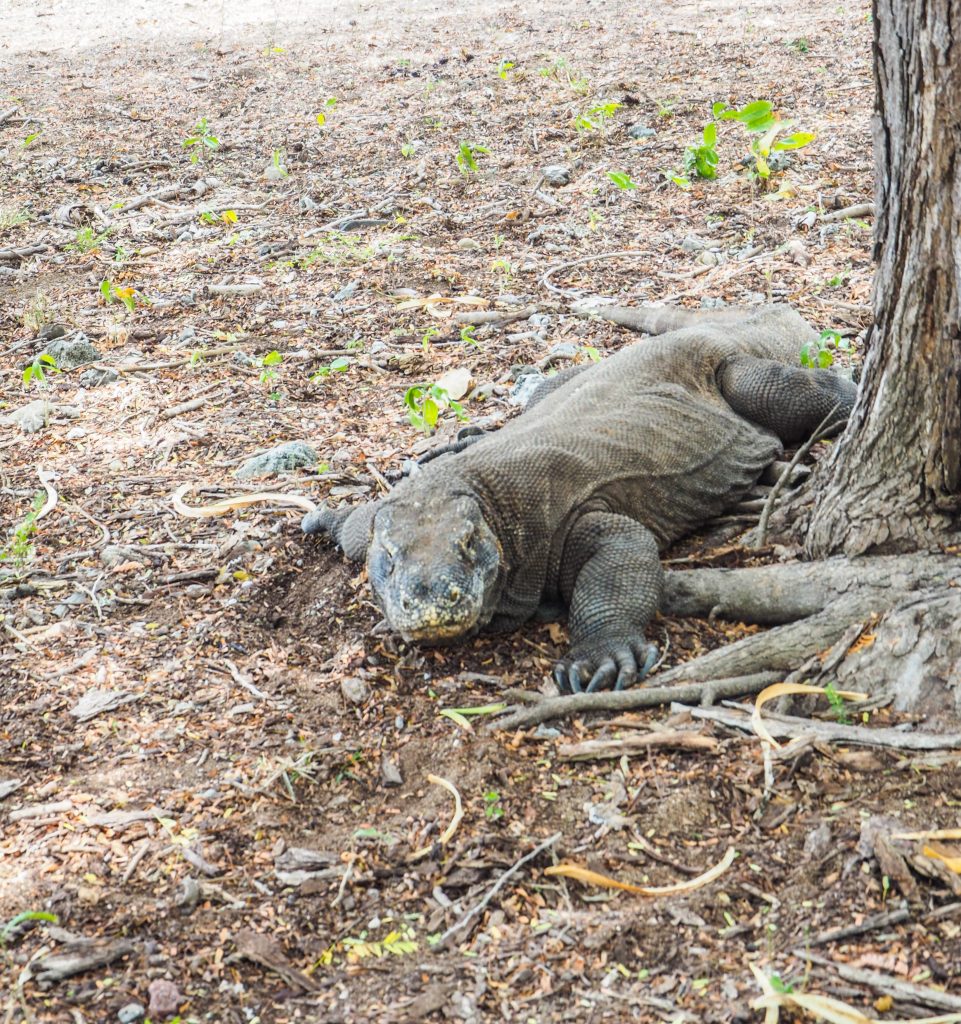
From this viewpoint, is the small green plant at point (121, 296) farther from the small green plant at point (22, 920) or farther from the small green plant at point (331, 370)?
the small green plant at point (22, 920)

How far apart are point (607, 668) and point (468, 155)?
6092 mm

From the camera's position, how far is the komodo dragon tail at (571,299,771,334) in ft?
20.2

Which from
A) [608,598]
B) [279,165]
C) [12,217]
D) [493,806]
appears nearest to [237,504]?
[608,598]

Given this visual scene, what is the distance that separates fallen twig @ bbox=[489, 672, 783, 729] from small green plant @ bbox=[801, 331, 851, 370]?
217 centimetres

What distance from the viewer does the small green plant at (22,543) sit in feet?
15.7

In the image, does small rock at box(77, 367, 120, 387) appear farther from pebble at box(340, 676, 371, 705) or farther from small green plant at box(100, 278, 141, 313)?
pebble at box(340, 676, 371, 705)

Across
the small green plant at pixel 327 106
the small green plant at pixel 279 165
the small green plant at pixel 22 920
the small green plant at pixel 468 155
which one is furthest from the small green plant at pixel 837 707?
the small green plant at pixel 327 106

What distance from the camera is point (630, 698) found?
3582 mm

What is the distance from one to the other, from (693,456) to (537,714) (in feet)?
6.33

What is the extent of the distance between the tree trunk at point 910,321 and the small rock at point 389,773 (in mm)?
1692

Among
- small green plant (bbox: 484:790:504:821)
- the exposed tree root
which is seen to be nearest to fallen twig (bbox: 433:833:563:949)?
small green plant (bbox: 484:790:504:821)

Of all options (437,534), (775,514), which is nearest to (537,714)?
(437,534)

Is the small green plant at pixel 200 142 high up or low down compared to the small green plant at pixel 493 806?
up

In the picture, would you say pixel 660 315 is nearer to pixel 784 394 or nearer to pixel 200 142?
pixel 784 394
